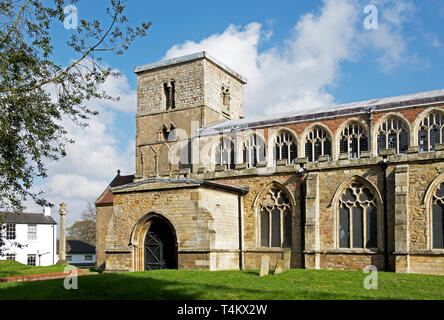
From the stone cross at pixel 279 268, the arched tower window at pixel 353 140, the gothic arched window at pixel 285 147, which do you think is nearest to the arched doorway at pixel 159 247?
the stone cross at pixel 279 268

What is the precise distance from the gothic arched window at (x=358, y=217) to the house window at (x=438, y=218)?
2500mm

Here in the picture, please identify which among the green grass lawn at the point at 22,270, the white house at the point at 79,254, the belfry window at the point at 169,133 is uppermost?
the belfry window at the point at 169,133

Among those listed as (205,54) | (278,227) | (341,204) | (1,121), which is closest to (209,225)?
(278,227)

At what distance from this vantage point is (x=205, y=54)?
37562 millimetres

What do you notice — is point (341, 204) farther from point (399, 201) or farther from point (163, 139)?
point (163, 139)

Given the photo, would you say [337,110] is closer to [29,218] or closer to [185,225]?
[185,225]

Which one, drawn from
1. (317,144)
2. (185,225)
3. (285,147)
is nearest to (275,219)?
(185,225)

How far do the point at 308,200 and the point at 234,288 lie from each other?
10581mm

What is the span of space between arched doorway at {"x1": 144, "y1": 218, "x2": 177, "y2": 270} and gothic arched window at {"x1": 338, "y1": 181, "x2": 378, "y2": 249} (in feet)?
26.0

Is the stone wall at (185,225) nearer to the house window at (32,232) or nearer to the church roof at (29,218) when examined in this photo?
the church roof at (29,218)

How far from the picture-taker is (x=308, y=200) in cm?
2441

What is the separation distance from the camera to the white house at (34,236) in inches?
2078

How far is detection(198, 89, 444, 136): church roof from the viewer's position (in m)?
28.3
